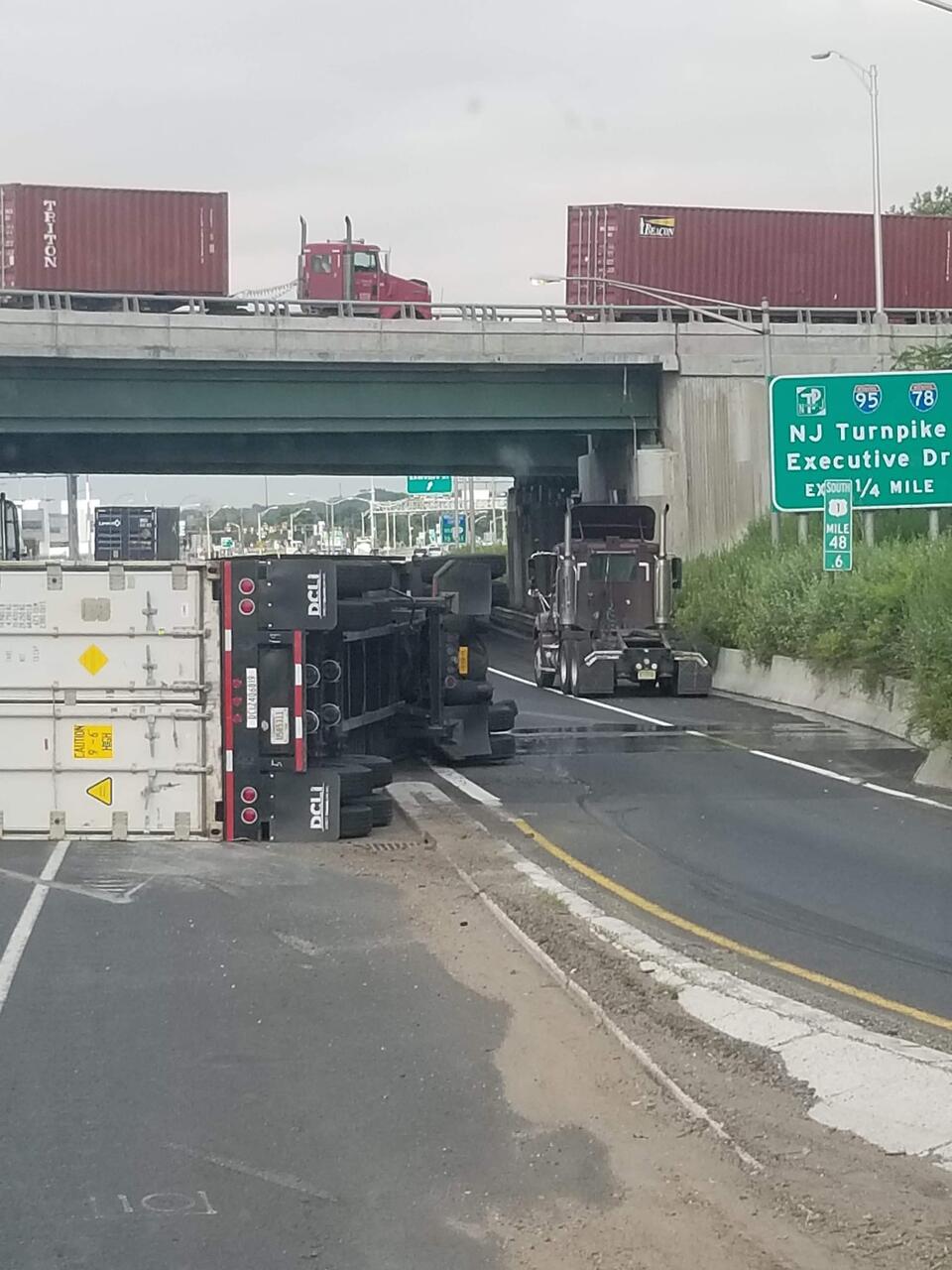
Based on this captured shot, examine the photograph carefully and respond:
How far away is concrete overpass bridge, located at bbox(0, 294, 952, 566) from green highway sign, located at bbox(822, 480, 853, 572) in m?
9.38

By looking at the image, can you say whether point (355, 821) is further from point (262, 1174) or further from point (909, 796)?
point (262, 1174)

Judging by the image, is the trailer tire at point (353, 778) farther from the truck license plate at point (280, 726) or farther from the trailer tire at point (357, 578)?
the trailer tire at point (357, 578)

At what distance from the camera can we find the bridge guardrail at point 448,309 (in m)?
38.7

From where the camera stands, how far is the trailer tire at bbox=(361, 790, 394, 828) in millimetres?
14117

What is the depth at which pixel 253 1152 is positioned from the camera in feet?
20.9

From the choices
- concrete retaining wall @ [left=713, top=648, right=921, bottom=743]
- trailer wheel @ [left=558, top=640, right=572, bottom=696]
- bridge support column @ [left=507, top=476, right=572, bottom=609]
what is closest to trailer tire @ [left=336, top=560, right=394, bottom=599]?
concrete retaining wall @ [left=713, top=648, right=921, bottom=743]

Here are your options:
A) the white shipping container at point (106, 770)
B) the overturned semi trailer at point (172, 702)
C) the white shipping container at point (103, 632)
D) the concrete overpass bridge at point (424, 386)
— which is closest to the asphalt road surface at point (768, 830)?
the overturned semi trailer at point (172, 702)

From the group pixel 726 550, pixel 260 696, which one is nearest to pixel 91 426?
pixel 726 550

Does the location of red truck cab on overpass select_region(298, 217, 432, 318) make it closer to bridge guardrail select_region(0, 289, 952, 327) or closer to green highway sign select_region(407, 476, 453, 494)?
bridge guardrail select_region(0, 289, 952, 327)

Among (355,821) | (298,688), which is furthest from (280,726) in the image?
(355,821)

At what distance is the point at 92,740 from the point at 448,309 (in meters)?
28.2

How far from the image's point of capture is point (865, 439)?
27328mm

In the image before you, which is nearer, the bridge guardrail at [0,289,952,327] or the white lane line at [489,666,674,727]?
the white lane line at [489,666,674,727]

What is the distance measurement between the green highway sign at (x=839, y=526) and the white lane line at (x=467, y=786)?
1020cm
